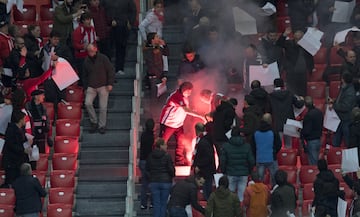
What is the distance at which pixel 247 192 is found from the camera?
28.0 metres

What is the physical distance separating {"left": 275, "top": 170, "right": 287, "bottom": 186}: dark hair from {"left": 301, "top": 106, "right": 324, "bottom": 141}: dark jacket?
87.3 inches

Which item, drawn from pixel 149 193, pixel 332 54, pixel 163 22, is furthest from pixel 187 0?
pixel 149 193

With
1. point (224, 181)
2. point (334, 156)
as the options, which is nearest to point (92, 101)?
point (224, 181)

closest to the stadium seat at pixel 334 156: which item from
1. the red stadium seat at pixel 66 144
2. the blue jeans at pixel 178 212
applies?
the blue jeans at pixel 178 212

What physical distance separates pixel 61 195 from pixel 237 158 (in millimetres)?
3160

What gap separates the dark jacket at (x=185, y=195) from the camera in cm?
2780

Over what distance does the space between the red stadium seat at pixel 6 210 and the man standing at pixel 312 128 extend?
18.0 ft

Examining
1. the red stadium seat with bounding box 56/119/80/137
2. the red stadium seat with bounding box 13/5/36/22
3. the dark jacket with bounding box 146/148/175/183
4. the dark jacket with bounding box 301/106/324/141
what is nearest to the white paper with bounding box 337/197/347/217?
the dark jacket with bounding box 301/106/324/141

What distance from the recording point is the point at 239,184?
94.4ft

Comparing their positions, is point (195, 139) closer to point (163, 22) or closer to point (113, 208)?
point (113, 208)

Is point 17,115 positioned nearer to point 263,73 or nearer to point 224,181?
point 224,181

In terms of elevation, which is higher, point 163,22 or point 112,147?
point 163,22

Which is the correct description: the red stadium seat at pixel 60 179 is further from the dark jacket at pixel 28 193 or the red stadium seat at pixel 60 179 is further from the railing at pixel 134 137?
the dark jacket at pixel 28 193

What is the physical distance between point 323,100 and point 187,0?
4.42 m
